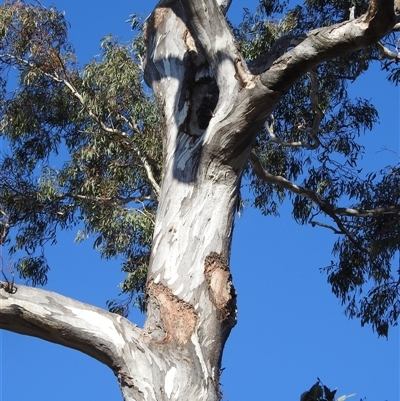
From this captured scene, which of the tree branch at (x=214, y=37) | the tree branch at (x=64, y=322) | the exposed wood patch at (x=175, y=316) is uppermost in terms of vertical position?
the tree branch at (x=214, y=37)

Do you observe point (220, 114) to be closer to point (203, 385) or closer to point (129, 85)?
point (203, 385)

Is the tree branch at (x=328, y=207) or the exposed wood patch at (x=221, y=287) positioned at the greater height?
the tree branch at (x=328, y=207)

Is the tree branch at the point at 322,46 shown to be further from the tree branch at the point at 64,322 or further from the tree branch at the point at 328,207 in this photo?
the tree branch at the point at 328,207

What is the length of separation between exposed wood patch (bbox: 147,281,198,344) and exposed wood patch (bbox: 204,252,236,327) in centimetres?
11

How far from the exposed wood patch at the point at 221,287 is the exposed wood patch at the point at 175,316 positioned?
0.11 metres

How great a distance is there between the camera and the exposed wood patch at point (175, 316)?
3729 millimetres

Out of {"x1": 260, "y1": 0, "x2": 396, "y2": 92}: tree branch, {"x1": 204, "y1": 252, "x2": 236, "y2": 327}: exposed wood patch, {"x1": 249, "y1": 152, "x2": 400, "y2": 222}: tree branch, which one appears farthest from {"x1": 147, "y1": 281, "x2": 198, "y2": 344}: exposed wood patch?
{"x1": 249, "y1": 152, "x2": 400, "y2": 222}: tree branch

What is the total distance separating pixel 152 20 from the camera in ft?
17.1

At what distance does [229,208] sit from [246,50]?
5.05 m

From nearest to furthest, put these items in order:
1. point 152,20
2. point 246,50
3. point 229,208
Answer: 1. point 229,208
2. point 152,20
3. point 246,50

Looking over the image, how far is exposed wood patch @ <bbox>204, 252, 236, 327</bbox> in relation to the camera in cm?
382

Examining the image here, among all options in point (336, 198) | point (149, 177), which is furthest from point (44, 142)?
point (336, 198)

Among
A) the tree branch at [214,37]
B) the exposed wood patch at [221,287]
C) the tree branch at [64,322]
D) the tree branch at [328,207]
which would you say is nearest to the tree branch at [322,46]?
the tree branch at [214,37]

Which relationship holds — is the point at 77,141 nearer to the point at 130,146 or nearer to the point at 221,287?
the point at 130,146
